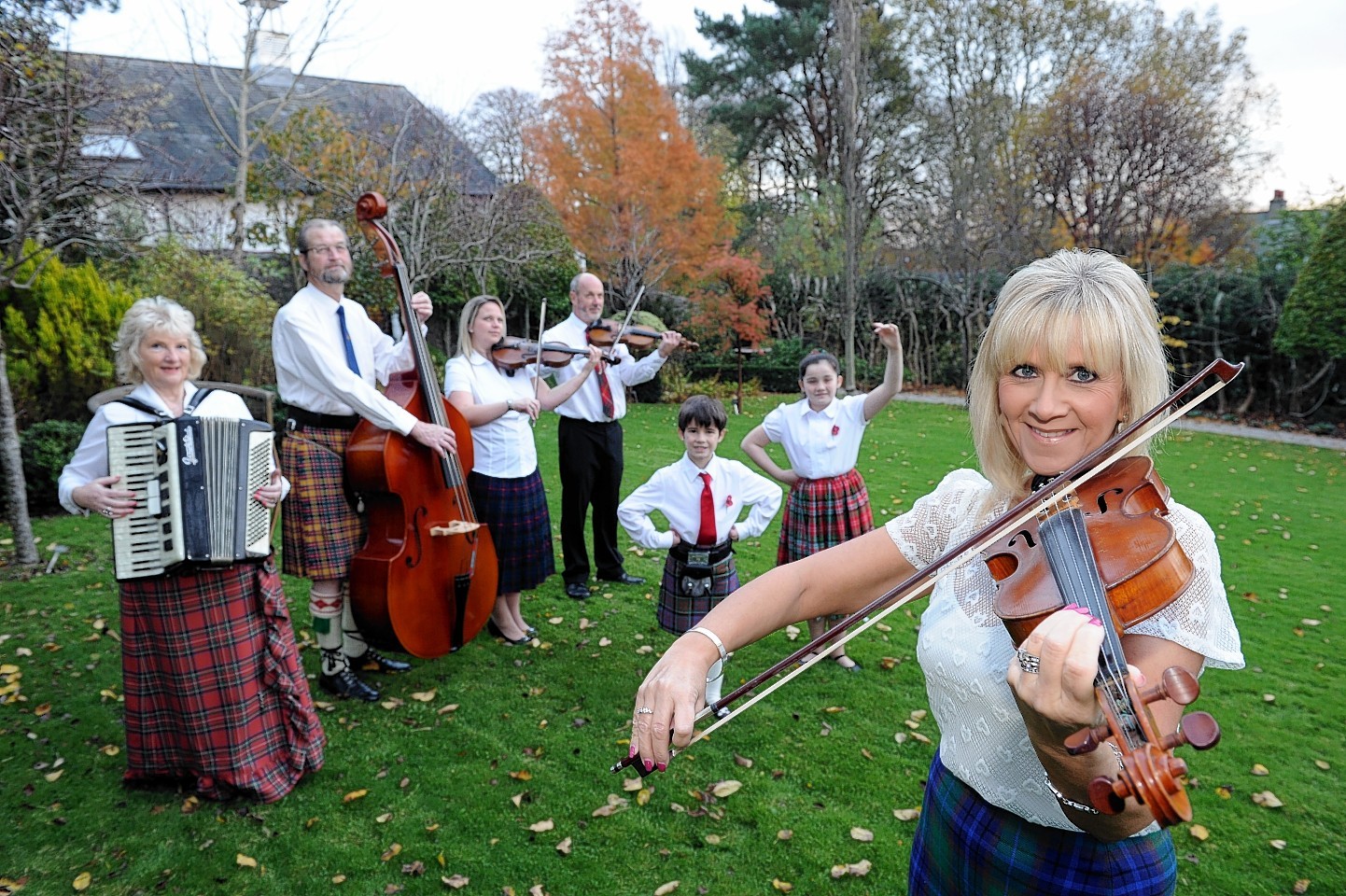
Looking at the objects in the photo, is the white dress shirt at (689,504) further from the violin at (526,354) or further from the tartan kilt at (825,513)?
the violin at (526,354)

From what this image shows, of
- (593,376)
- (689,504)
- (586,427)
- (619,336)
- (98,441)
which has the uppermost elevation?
(619,336)

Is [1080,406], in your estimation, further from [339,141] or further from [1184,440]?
[339,141]

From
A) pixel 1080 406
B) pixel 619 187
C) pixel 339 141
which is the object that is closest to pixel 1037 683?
pixel 1080 406

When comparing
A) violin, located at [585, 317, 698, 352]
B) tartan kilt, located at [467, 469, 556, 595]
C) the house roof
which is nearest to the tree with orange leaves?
the house roof

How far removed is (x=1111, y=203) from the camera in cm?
1738

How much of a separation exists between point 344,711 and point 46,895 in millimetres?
1452

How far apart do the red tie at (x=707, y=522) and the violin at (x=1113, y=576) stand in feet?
8.40

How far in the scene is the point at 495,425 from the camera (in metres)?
4.90

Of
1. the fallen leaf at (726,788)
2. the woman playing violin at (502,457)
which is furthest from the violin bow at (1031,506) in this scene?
the woman playing violin at (502,457)

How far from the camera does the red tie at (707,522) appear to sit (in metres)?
4.14

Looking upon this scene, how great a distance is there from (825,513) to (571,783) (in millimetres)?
1979

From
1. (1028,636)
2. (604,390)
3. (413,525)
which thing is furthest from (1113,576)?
(604,390)

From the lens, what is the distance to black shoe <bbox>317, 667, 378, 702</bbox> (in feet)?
14.3

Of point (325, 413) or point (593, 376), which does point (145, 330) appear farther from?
point (593, 376)
